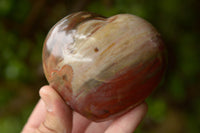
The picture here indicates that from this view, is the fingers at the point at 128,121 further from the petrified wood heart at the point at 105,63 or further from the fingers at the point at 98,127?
the fingers at the point at 98,127

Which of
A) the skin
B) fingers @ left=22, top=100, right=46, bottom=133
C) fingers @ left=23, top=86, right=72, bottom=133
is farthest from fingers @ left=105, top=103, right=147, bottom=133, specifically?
fingers @ left=22, top=100, right=46, bottom=133

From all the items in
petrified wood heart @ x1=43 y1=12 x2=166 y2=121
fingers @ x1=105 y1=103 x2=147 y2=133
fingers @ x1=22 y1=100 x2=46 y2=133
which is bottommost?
fingers @ x1=22 y1=100 x2=46 y2=133

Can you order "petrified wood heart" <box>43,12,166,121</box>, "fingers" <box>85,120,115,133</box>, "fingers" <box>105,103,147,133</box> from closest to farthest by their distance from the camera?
1. "petrified wood heart" <box>43,12,166,121</box>
2. "fingers" <box>105,103,147,133</box>
3. "fingers" <box>85,120,115,133</box>

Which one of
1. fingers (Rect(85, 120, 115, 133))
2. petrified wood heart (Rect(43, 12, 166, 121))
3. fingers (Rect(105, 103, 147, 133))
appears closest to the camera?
petrified wood heart (Rect(43, 12, 166, 121))

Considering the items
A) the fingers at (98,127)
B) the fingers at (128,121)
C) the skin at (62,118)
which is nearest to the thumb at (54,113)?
the skin at (62,118)

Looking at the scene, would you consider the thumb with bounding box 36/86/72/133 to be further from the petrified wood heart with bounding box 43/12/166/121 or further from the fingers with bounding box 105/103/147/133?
the fingers with bounding box 105/103/147/133

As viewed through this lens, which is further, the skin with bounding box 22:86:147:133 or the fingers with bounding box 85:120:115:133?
the fingers with bounding box 85:120:115:133

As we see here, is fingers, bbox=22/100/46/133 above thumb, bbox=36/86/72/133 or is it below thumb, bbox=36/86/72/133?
below

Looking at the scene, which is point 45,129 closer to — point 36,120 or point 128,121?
point 128,121

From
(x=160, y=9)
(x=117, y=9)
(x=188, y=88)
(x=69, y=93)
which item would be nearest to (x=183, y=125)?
(x=188, y=88)
